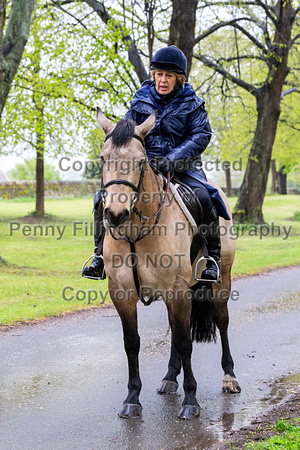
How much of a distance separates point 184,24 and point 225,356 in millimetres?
10813

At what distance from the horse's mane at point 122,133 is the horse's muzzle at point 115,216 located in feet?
1.78

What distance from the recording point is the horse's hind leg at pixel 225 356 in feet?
17.3

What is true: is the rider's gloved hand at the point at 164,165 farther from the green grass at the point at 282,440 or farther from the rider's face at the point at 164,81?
the green grass at the point at 282,440

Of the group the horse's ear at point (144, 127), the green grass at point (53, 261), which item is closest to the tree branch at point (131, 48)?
the green grass at point (53, 261)

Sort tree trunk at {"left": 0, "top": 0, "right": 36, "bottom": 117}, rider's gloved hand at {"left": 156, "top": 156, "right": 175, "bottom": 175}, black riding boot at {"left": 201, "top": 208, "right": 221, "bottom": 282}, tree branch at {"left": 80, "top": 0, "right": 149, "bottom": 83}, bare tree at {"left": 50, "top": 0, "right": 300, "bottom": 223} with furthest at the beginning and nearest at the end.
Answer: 1. bare tree at {"left": 50, "top": 0, "right": 300, "bottom": 223}
2. tree branch at {"left": 80, "top": 0, "right": 149, "bottom": 83}
3. tree trunk at {"left": 0, "top": 0, "right": 36, "bottom": 117}
4. black riding boot at {"left": 201, "top": 208, "right": 221, "bottom": 282}
5. rider's gloved hand at {"left": 156, "top": 156, "right": 175, "bottom": 175}

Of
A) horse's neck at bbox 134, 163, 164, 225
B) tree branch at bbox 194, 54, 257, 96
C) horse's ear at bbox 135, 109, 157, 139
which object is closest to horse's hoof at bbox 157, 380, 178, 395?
horse's neck at bbox 134, 163, 164, 225

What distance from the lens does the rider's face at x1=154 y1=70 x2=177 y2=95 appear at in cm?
495

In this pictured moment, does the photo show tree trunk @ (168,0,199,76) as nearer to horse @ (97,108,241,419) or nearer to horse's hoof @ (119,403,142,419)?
horse @ (97,108,241,419)

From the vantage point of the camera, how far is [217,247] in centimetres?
531

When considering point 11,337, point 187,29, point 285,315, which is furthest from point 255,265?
point 11,337

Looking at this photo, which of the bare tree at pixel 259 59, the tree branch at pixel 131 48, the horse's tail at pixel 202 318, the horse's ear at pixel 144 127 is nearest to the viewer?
the horse's ear at pixel 144 127

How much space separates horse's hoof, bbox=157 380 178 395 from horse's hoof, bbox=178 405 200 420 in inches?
23.5

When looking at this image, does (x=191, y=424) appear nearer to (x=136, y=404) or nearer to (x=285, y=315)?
(x=136, y=404)

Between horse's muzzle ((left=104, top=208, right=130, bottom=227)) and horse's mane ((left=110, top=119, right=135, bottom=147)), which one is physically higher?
horse's mane ((left=110, top=119, right=135, bottom=147))
